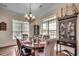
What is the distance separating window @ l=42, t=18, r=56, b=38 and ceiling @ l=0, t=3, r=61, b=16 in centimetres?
19

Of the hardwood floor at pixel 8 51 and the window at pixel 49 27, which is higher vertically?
the window at pixel 49 27

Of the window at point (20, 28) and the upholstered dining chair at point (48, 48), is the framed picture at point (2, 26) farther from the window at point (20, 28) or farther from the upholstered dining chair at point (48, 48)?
the upholstered dining chair at point (48, 48)

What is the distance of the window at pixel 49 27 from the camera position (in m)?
2.03

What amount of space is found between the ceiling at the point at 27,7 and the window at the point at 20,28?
0.19 metres

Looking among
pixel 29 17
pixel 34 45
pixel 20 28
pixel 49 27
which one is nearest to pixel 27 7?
pixel 29 17

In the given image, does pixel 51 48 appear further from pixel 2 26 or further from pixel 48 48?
pixel 2 26

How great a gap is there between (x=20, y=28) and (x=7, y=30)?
25cm

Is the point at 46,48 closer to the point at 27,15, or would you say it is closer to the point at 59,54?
the point at 59,54

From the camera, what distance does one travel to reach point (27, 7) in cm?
203

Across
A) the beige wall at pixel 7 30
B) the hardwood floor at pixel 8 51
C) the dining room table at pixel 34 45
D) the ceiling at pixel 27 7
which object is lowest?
the hardwood floor at pixel 8 51

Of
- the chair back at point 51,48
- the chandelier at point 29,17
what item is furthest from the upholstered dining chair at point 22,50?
the chandelier at point 29,17

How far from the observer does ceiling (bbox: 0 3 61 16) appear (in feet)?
6.59

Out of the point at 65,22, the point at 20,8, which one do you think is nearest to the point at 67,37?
the point at 65,22

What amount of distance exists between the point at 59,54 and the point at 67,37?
367 mm
